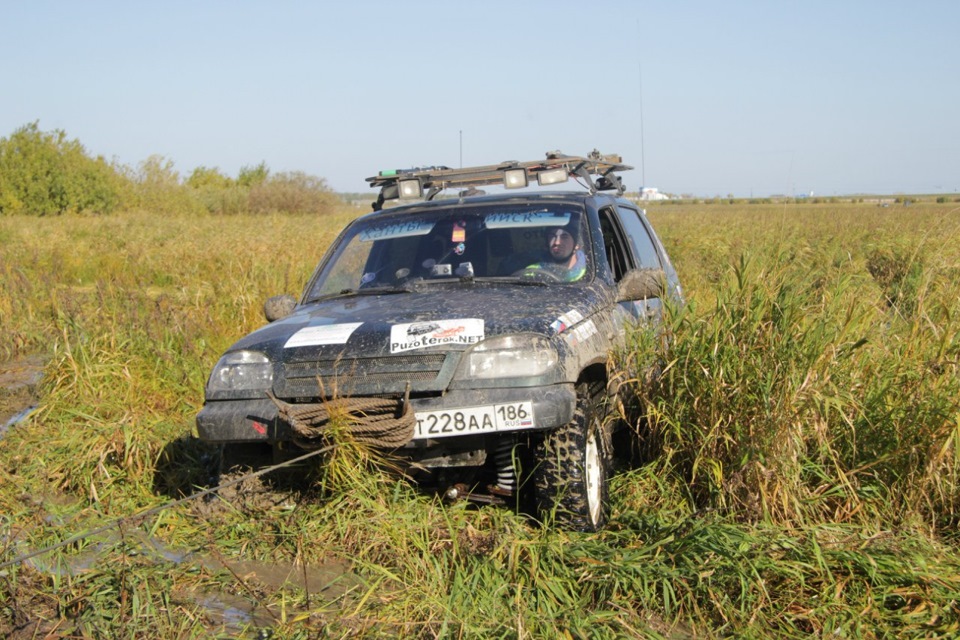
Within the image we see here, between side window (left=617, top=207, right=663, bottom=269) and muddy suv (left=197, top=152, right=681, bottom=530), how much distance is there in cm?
72

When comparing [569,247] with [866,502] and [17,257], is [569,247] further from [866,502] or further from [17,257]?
[17,257]

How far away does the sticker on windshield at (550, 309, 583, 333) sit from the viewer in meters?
4.28

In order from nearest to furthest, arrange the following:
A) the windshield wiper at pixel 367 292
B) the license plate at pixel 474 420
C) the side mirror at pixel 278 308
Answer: the license plate at pixel 474 420 < the windshield wiper at pixel 367 292 < the side mirror at pixel 278 308

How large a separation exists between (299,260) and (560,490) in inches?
369

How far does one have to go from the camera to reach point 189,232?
Answer: 20.4 metres

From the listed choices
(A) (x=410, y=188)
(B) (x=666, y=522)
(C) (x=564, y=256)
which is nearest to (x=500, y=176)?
(A) (x=410, y=188)

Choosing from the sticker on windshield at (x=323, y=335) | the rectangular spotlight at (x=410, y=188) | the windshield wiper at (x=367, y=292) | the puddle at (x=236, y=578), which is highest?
the rectangular spotlight at (x=410, y=188)

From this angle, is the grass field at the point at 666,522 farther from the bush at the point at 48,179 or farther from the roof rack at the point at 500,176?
the bush at the point at 48,179

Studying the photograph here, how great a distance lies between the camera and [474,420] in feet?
13.1

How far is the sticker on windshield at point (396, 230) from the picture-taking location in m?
5.68

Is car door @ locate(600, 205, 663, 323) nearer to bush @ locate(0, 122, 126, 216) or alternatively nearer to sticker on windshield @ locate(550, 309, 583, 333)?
sticker on windshield @ locate(550, 309, 583, 333)

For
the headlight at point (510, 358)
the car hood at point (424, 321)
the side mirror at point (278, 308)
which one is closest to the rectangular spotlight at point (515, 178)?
the car hood at point (424, 321)

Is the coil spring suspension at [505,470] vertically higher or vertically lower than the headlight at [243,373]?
lower

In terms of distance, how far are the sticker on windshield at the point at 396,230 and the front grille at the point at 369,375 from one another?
1595mm
